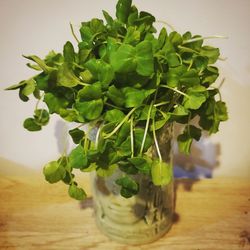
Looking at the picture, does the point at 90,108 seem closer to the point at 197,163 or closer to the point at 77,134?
the point at 77,134

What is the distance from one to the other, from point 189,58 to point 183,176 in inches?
15.8

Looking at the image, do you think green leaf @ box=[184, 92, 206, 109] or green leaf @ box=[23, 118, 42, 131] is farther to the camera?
green leaf @ box=[23, 118, 42, 131]

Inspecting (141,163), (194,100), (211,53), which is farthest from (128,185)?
(211,53)

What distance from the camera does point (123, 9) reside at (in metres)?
0.55

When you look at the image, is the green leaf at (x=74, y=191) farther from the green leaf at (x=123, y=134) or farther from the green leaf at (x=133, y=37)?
the green leaf at (x=133, y=37)

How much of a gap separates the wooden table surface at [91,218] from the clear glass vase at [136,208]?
20 millimetres

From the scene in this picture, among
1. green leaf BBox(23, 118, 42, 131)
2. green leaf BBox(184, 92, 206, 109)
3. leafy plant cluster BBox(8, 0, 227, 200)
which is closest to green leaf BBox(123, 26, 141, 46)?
leafy plant cluster BBox(8, 0, 227, 200)

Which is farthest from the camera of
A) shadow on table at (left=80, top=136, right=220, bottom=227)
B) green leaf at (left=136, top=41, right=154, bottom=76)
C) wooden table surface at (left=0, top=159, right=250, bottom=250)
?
shadow on table at (left=80, top=136, right=220, bottom=227)

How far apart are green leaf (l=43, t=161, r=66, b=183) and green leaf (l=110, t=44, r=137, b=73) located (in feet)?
0.55

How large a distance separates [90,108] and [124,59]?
8 cm

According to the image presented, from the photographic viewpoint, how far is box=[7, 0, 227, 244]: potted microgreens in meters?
0.48

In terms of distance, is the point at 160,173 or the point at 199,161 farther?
the point at 199,161

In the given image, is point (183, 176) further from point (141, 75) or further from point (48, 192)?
point (141, 75)

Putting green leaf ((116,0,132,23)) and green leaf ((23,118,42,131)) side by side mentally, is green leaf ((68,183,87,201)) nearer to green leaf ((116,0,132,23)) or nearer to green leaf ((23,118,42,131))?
green leaf ((23,118,42,131))
